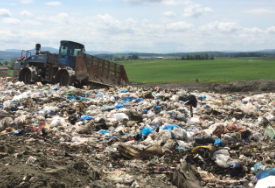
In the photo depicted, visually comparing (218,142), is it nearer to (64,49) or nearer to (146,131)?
(146,131)

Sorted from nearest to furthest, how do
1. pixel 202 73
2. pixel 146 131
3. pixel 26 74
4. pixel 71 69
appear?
pixel 146 131, pixel 71 69, pixel 26 74, pixel 202 73

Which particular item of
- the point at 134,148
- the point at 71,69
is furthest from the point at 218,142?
the point at 71,69

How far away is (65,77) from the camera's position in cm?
1242

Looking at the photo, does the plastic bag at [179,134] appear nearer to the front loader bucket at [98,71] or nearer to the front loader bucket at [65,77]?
the front loader bucket at [98,71]

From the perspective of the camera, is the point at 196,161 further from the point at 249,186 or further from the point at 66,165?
the point at 66,165

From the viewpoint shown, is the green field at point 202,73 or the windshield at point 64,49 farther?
the green field at point 202,73

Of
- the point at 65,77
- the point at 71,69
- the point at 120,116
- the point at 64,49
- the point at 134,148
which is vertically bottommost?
the point at 134,148

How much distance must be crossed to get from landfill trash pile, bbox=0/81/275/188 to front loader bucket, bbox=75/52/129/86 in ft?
13.0

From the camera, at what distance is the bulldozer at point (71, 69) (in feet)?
38.1

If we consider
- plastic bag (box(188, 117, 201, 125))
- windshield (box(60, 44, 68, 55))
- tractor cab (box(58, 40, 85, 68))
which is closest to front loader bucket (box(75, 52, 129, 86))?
tractor cab (box(58, 40, 85, 68))

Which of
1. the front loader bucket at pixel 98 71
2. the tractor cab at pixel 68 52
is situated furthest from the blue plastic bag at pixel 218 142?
the tractor cab at pixel 68 52

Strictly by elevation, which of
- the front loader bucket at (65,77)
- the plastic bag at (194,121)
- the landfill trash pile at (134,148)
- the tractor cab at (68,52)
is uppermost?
the tractor cab at (68,52)

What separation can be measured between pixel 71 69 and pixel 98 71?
127cm

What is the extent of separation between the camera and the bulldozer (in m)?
11.6
